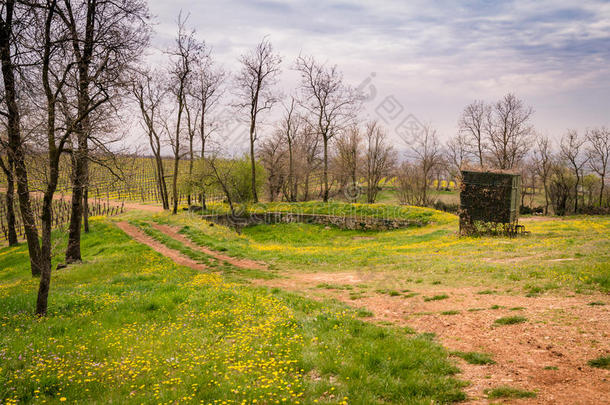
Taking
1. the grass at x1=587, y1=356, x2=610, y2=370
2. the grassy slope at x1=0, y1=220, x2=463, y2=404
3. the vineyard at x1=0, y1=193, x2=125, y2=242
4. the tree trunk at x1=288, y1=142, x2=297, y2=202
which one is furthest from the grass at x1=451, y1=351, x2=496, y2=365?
the tree trunk at x1=288, y1=142, x2=297, y2=202

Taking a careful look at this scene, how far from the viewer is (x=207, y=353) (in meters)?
6.65

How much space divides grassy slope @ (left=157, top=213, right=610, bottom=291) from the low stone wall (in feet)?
5.52

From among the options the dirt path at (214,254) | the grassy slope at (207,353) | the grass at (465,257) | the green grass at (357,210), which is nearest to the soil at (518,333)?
the grassy slope at (207,353)

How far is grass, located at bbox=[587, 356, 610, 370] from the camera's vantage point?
5215mm

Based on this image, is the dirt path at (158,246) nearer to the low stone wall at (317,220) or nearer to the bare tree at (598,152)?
the low stone wall at (317,220)

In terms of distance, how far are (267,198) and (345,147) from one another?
14442 millimetres

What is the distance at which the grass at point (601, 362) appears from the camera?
521cm

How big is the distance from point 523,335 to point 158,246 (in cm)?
2029

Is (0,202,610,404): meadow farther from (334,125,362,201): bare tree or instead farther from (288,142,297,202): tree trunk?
(334,125,362,201): bare tree

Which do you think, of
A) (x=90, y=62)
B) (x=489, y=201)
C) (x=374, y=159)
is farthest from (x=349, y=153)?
(x=90, y=62)

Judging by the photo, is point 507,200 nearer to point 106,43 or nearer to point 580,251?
point 580,251

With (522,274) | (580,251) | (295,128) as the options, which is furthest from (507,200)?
(295,128)

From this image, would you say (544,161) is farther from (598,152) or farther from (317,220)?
(317,220)

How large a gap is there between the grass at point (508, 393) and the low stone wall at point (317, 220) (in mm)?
25017
